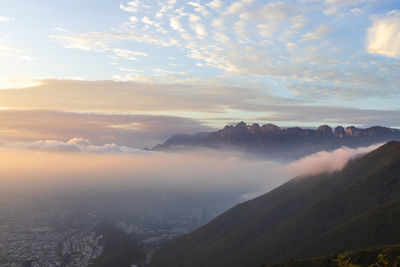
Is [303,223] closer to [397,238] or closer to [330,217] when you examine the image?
[330,217]

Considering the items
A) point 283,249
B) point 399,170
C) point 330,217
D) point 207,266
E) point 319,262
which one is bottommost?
point 207,266

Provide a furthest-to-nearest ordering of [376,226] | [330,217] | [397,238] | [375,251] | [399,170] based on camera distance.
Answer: [399,170], [330,217], [376,226], [397,238], [375,251]

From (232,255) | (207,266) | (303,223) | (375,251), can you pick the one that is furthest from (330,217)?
(375,251)

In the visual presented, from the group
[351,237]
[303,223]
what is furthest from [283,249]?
[351,237]

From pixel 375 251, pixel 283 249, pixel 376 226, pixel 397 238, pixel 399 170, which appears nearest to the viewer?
pixel 375 251

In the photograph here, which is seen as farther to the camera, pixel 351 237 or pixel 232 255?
pixel 232 255

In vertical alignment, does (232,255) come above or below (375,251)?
below

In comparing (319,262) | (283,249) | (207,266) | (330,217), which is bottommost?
(207,266)

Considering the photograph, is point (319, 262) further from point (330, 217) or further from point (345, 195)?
point (345, 195)

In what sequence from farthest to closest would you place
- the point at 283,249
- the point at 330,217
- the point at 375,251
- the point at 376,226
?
the point at 330,217, the point at 283,249, the point at 376,226, the point at 375,251

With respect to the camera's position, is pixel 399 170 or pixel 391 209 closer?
pixel 391 209
